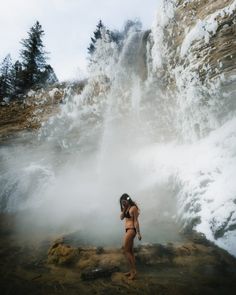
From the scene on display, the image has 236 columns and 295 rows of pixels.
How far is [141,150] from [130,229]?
41.2ft

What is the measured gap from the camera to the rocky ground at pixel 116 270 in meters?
5.73

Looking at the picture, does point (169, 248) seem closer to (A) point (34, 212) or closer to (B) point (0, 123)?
(A) point (34, 212)

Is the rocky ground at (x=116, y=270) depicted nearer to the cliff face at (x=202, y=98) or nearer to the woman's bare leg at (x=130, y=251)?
the woman's bare leg at (x=130, y=251)

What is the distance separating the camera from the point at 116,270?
6672mm

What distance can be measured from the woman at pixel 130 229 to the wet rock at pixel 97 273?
1.34ft

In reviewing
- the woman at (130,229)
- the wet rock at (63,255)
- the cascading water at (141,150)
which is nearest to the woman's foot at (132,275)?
the woman at (130,229)

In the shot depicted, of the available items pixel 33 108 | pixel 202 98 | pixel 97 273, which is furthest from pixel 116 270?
pixel 33 108

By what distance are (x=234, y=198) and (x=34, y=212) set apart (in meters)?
10.7

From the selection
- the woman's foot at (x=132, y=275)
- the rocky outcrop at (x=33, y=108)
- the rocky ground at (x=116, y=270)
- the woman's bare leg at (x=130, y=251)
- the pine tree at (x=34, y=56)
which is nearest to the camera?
the rocky ground at (x=116, y=270)

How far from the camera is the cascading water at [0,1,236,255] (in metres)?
10.7

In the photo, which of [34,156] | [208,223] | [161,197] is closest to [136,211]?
[208,223]

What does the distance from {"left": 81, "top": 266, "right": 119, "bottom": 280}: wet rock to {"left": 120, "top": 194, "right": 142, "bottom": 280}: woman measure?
0.41 m

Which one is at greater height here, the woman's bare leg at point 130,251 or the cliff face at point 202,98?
the cliff face at point 202,98

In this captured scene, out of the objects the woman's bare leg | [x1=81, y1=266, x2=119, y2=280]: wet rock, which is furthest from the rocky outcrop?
the woman's bare leg
